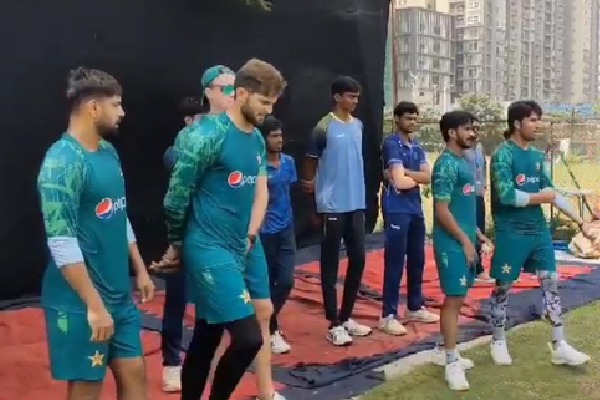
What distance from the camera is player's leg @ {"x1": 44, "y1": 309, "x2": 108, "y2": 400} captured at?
107 inches

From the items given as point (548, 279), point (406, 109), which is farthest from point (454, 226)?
point (406, 109)

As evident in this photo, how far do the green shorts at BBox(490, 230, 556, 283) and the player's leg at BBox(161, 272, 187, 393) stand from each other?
1807 millimetres

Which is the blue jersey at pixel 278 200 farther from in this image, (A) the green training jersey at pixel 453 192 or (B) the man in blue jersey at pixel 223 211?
(B) the man in blue jersey at pixel 223 211

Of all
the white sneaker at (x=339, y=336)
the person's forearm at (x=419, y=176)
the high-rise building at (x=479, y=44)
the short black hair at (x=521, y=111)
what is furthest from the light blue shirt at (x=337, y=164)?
the high-rise building at (x=479, y=44)

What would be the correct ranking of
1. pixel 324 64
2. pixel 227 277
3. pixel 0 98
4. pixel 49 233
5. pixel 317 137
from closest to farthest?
1. pixel 49 233
2. pixel 227 277
3. pixel 317 137
4. pixel 0 98
5. pixel 324 64

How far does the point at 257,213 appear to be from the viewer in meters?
3.57

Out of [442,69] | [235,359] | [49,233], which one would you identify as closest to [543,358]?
[235,359]

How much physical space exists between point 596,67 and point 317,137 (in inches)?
2134

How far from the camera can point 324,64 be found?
858 cm

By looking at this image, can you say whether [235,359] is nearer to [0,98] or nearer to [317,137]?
[317,137]

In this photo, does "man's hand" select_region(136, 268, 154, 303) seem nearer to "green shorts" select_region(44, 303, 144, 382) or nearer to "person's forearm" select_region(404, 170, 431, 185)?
"green shorts" select_region(44, 303, 144, 382)

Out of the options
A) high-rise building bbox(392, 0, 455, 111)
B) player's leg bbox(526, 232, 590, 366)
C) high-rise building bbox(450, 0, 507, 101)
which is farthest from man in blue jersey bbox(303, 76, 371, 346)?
high-rise building bbox(450, 0, 507, 101)

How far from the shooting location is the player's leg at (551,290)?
4.69 m

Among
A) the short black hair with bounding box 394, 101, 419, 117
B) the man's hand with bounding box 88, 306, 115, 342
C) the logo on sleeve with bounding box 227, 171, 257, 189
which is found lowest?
the man's hand with bounding box 88, 306, 115, 342
